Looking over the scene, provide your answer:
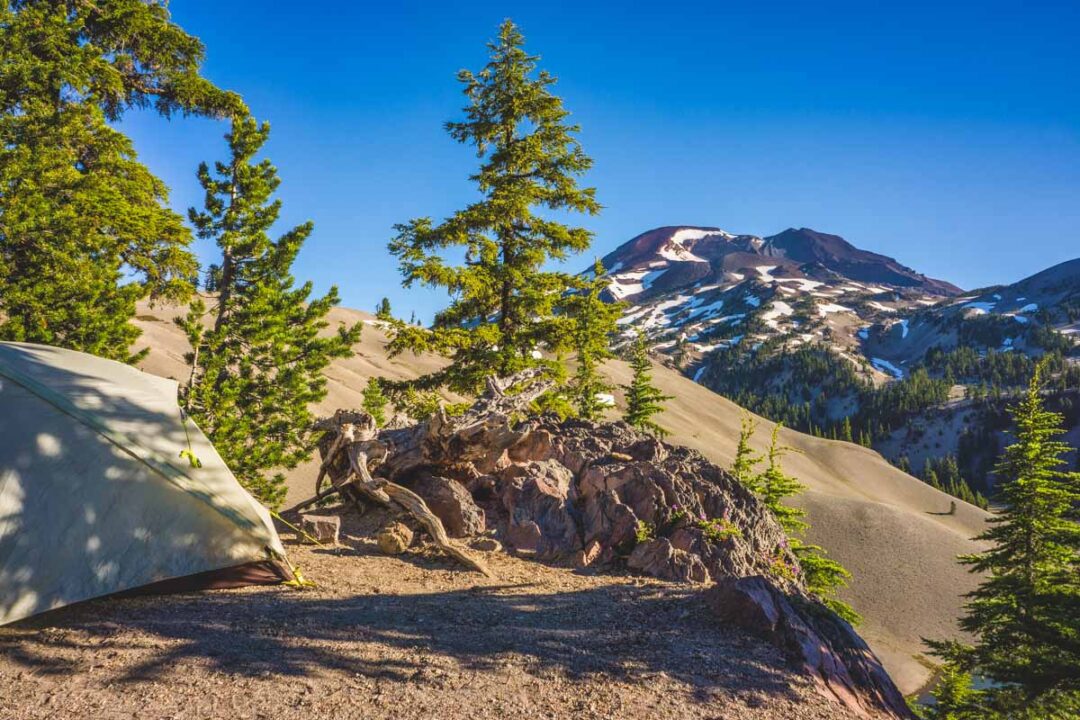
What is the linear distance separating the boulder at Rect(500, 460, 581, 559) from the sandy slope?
20.4 ft

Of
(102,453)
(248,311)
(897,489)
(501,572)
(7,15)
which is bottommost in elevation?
(897,489)

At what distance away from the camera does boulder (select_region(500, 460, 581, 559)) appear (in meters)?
10.9

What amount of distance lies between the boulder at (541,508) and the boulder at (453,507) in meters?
0.69

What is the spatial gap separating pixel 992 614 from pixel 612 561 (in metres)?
12.4

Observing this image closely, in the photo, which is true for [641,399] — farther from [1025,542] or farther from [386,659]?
[386,659]

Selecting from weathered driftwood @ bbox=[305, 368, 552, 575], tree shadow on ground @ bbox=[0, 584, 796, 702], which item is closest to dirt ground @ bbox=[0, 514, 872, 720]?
tree shadow on ground @ bbox=[0, 584, 796, 702]

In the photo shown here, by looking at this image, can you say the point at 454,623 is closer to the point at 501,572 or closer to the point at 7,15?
the point at 501,572

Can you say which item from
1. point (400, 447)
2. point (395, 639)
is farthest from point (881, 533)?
point (395, 639)

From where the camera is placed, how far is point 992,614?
50.4 ft

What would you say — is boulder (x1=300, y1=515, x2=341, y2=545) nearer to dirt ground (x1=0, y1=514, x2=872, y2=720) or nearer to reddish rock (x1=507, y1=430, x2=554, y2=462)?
dirt ground (x1=0, y1=514, x2=872, y2=720)

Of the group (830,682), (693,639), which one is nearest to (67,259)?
(693,639)

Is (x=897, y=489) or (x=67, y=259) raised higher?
(x=67, y=259)

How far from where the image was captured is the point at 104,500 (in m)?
6.29

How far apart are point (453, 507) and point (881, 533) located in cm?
5797
